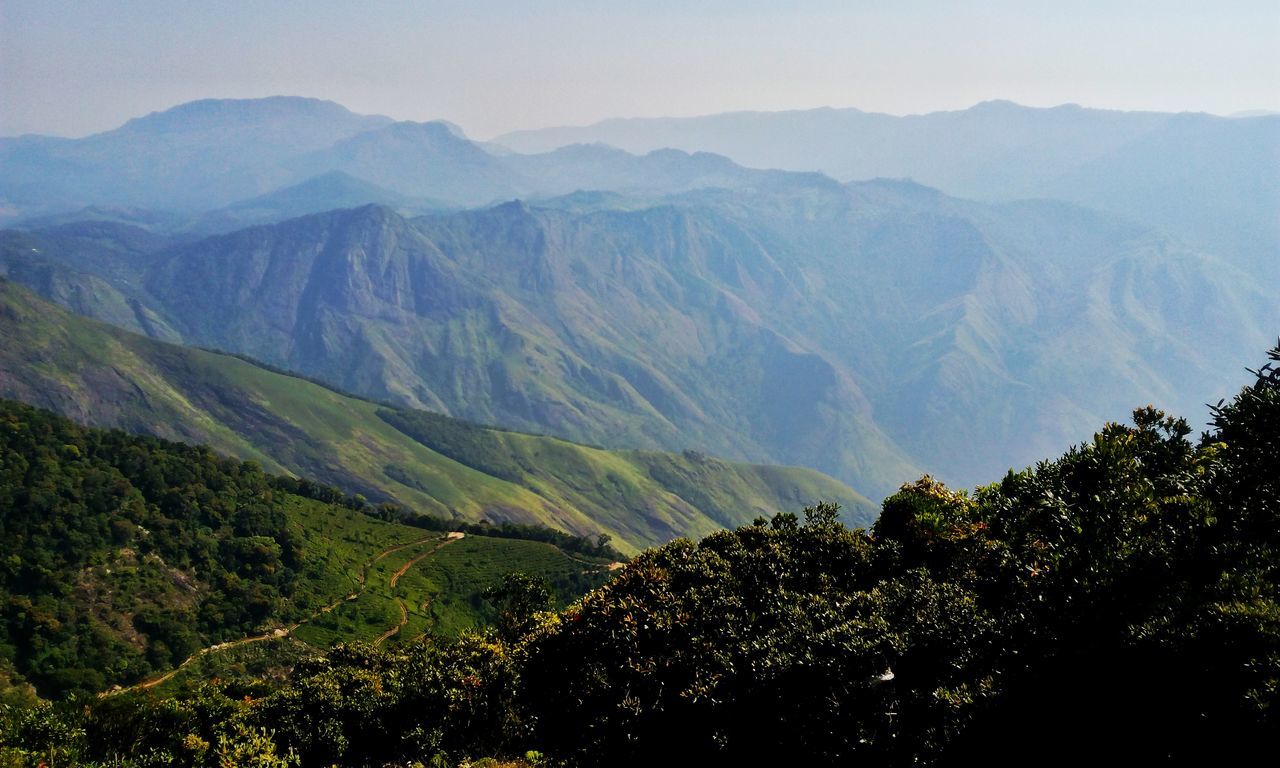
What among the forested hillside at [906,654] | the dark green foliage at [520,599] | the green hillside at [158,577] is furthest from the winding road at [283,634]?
the forested hillside at [906,654]

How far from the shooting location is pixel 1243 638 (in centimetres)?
2430

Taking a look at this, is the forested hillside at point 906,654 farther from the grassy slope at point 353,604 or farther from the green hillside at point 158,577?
the green hillside at point 158,577

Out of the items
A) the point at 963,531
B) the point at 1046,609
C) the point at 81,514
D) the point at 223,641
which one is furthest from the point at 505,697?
the point at 81,514

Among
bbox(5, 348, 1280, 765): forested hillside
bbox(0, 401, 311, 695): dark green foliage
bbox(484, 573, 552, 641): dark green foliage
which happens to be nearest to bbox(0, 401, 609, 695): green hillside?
bbox(0, 401, 311, 695): dark green foliage

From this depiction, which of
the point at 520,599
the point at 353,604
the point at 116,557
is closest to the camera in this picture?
the point at 520,599

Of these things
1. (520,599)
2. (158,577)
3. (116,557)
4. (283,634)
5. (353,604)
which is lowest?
(353,604)

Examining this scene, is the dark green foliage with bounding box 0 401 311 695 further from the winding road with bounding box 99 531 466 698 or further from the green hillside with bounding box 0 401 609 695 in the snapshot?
the winding road with bounding box 99 531 466 698

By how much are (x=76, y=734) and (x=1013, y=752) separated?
189ft

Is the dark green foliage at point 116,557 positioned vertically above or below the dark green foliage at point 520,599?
below

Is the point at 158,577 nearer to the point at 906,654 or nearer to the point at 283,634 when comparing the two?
the point at 283,634

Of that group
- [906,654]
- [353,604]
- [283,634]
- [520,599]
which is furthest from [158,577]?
[906,654]

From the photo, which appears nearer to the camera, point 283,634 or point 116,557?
point 283,634

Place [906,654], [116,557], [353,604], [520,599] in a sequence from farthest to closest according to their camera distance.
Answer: [353,604], [116,557], [520,599], [906,654]

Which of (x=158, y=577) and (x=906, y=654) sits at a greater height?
(x=906, y=654)
